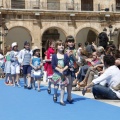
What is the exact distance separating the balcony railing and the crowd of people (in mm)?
12721

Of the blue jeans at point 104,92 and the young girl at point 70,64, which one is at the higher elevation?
the young girl at point 70,64

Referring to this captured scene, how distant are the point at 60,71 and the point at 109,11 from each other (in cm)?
2123

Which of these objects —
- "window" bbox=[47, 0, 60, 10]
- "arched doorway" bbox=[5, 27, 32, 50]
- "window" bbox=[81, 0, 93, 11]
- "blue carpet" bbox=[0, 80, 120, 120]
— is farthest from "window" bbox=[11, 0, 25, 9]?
"blue carpet" bbox=[0, 80, 120, 120]

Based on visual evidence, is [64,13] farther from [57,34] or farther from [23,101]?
[23,101]

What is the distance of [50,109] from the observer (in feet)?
29.3

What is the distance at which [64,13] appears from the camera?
28.8 metres

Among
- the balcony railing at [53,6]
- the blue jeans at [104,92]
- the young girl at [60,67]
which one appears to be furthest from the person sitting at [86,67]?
the balcony railing at [53,6]

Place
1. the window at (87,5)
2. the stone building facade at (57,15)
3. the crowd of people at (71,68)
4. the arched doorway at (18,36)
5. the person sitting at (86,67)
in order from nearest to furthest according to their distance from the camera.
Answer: the crowd of people at (71,68), the person sitting at (86,67), the stone building facade at (57,15), the window at (87,5), the arched doorway at (18,36)

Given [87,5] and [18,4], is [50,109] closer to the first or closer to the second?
[18,4]

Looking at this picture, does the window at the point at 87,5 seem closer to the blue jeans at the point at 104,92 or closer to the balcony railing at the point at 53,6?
the balcony railing at the point at 53,6

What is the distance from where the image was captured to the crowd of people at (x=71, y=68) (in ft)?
31.6

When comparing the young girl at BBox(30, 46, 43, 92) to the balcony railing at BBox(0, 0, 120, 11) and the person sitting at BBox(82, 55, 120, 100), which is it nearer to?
the person sitting at BBox(82, 55, 120, 100)

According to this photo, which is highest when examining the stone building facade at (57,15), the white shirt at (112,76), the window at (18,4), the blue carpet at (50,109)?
the window at (18,4)

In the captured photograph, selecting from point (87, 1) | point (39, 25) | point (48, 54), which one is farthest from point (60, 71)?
point (87, 1)
